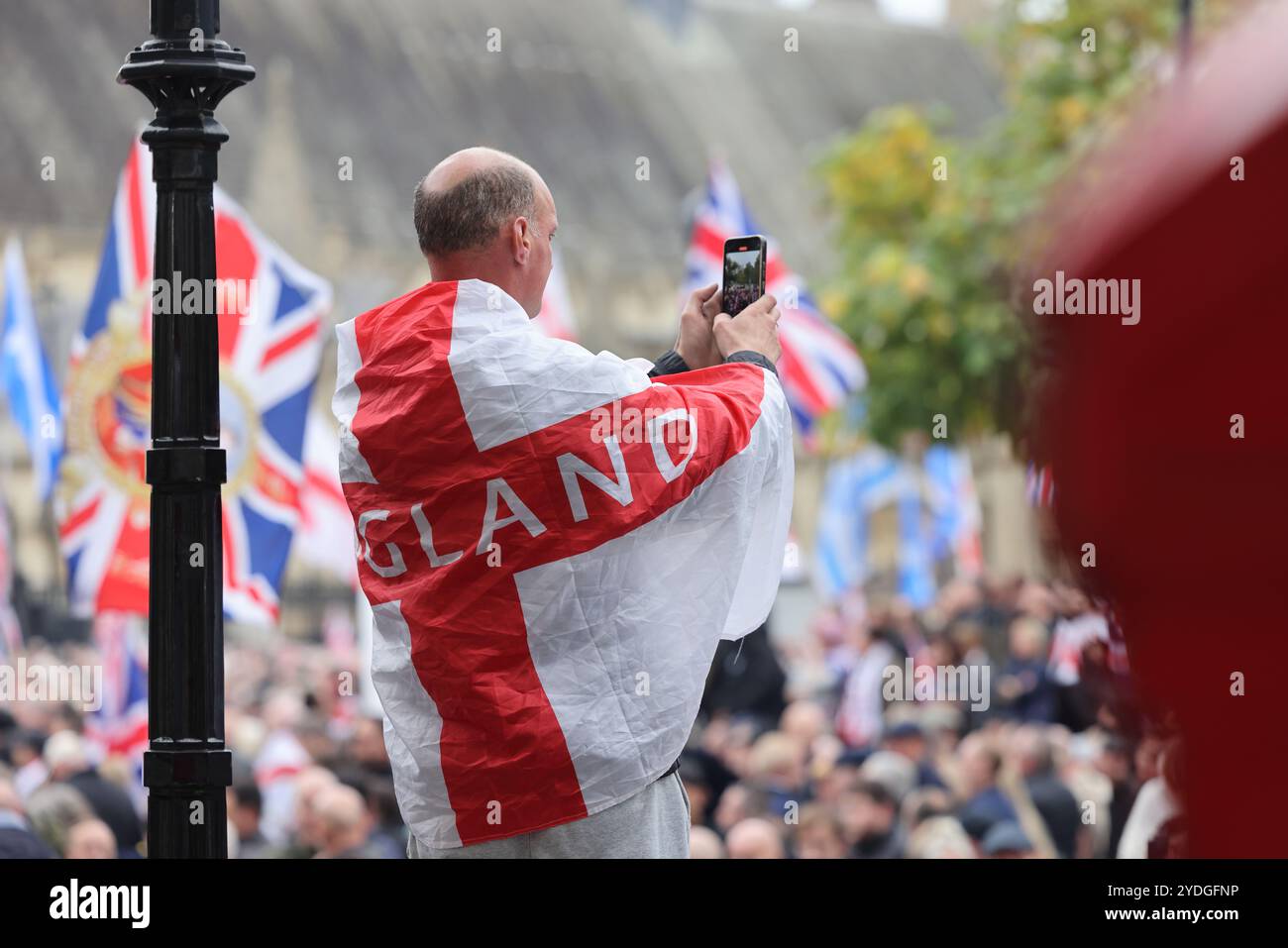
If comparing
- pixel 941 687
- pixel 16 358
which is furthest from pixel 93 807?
pixel 941 687

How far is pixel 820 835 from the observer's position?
7.48 metres

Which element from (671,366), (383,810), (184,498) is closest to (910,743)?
(383,810)

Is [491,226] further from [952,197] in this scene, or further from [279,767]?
[952,197]

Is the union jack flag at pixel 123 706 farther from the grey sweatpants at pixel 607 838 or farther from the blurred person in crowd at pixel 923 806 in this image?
the grey sweatpants at pixel 607 838

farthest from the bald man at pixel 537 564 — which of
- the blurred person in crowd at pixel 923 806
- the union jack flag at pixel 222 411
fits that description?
the blurred person in crowd at pixel 923 806

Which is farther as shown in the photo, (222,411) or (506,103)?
(506,103)

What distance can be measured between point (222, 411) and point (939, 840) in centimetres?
347

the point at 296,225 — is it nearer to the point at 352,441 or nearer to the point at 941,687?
the point at 941,687

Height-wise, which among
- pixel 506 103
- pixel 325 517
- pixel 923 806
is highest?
pixel 506 103

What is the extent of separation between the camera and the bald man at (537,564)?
2416 mm

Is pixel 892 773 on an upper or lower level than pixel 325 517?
lower

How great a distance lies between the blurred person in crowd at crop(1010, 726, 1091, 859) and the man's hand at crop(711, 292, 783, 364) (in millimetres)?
5071

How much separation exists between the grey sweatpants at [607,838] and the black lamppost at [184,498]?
40 centimetres

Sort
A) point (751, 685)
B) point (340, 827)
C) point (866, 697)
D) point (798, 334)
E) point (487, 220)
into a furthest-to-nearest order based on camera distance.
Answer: point (798, 334) → point (866, 697) → point (751, 685) → point (340, 827) → point (487, 220)
